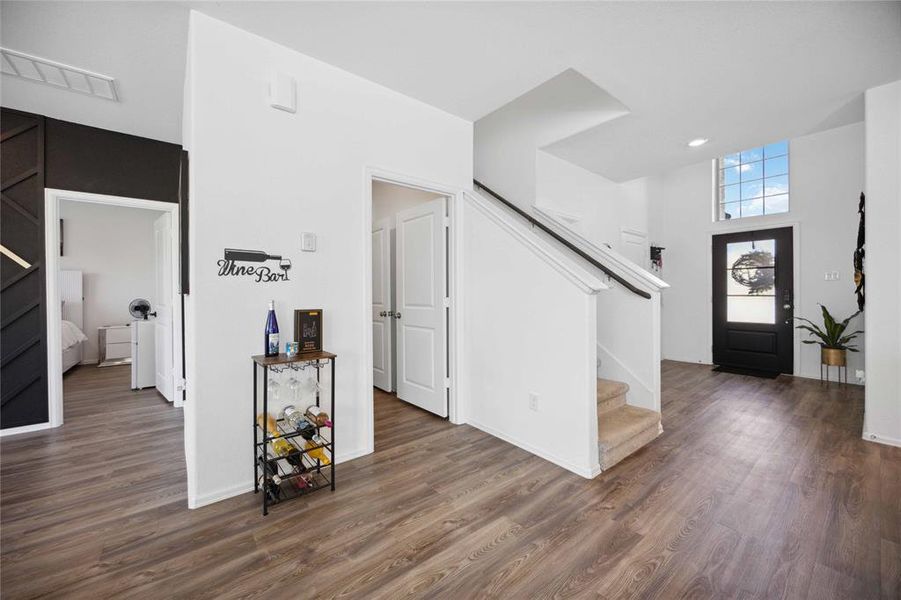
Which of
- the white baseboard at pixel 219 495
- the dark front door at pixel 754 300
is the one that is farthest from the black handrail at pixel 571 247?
the dark front door at pixel 754 300

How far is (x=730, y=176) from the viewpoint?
588 centimetres

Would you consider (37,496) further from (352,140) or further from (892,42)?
(892,42)

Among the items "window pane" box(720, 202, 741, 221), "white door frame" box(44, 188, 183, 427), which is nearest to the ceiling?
"white door frame" box(44, 188, 183, 427)

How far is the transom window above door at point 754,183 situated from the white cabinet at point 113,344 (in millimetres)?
10098

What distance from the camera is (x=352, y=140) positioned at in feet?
8.65

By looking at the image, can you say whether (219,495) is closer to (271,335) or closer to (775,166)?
(271,335)

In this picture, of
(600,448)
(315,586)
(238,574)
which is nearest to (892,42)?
(600,448)

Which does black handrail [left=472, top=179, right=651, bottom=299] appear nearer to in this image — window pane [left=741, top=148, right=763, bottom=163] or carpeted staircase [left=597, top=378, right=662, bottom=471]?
carpeted staircase [left=597, top=378, right=662, bottom=471]

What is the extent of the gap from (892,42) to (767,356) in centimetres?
435

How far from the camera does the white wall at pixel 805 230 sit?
15.5ft

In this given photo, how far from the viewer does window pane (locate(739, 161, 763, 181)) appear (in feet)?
18.2

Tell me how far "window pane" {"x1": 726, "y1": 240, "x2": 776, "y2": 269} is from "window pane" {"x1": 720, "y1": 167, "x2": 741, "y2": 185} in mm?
1037

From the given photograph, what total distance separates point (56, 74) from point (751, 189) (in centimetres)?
812

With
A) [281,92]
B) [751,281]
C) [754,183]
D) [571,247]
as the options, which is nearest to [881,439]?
[571,247]
